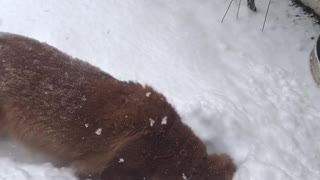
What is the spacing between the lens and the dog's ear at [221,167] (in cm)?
372

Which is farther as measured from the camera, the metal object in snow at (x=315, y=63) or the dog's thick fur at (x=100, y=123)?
the metal object in snow at (x=315, y=63)

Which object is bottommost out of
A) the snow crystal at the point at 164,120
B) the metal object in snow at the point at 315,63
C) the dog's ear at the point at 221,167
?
the metal object in snow at the point at 315,63

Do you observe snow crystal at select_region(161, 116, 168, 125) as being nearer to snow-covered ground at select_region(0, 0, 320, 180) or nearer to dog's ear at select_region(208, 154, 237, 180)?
dog's ear at select_region(208, 154, 237, 180)

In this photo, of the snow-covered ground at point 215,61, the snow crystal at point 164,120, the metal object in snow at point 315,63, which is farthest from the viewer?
the metal object in snow at point 315,63

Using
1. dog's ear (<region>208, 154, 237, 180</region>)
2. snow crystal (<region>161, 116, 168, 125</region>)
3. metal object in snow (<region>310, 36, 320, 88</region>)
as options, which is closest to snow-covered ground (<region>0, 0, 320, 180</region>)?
metal object in snow (<region>310, 36, 320, 88</region>)

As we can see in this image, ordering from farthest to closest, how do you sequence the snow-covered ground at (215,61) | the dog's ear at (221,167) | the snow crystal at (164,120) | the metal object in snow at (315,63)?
1. the metal object in snow at (315,63)
2. the snow-covered ground at (215,61)
3. the snow crystal at (164,120)
4. the dog's ear at (221,167)

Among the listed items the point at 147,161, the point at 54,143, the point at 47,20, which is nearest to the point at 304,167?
the point at 147,161

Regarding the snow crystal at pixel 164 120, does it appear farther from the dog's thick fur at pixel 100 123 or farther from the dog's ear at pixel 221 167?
the dog's ear at pixel 221 167

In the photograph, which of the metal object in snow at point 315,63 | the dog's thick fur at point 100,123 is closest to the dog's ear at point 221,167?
the dog's thick fur at point 100,123

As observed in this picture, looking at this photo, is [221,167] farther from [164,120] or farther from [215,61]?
[215,61]

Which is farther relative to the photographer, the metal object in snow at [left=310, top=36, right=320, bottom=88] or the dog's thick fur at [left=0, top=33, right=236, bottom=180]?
the metal object in snow at [left=310, top=36, right=320, bottom=88]

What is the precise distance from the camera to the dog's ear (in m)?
3.72

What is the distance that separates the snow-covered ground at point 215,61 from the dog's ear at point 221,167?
15.3 inches

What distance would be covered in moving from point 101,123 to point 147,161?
43cm
